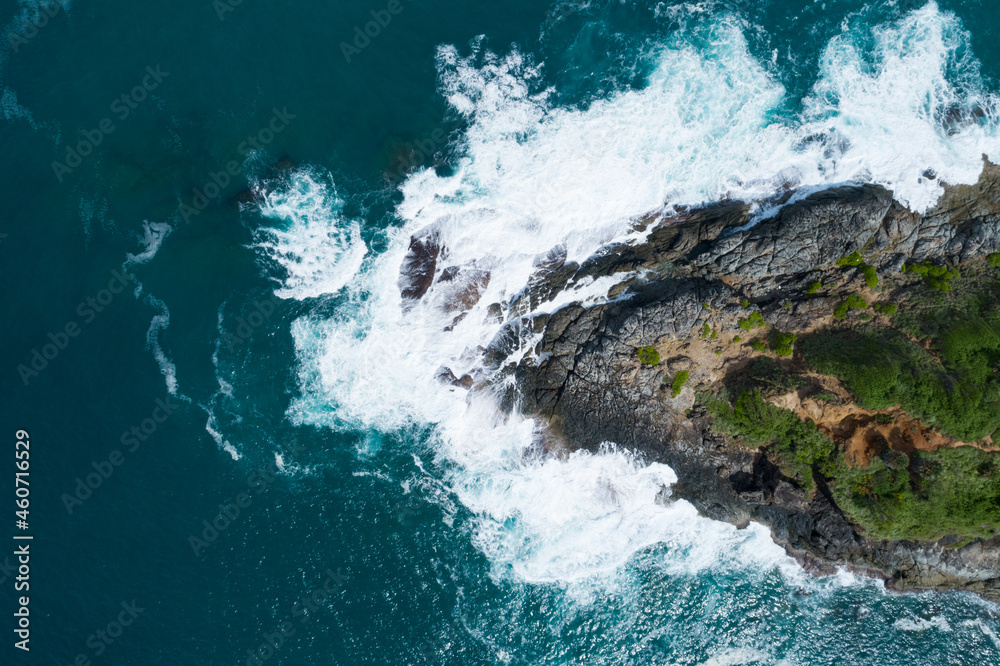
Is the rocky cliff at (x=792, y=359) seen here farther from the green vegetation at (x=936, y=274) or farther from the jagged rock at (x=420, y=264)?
the jagged rock at (x=420, y=264)

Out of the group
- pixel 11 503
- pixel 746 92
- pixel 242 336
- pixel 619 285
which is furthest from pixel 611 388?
pixel 11 503

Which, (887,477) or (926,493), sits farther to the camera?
(887,477)

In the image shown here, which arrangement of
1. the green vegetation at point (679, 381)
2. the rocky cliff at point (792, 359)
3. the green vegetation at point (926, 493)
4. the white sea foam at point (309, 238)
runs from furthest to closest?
1. the white sea foam at point (309, 238)
2. the green vegetation at point (679, 381)
3. the rocky cliff at point (792, 359)
4. the green vegetation at point (926, 493)

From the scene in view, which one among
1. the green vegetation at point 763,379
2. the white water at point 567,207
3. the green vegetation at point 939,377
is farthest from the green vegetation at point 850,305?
the white water at point 567,207

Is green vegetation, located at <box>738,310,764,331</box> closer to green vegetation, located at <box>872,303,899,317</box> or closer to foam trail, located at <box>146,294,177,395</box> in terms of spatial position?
green vegetation, located at <box>872,303,899,317</box>

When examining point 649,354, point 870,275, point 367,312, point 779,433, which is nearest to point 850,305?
point 870,275

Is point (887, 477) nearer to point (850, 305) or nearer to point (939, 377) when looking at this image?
point (939, 377)
